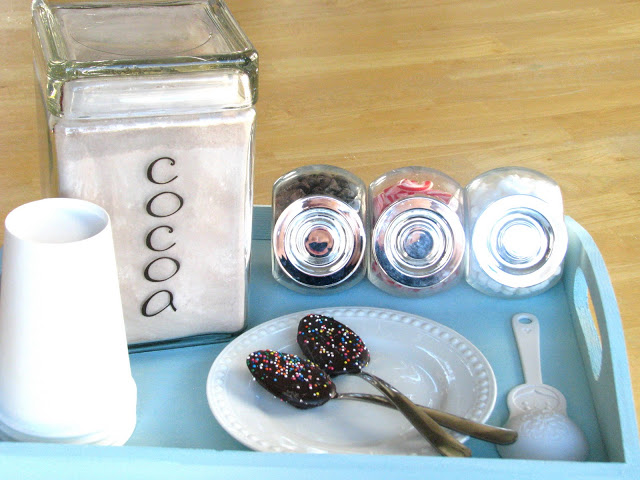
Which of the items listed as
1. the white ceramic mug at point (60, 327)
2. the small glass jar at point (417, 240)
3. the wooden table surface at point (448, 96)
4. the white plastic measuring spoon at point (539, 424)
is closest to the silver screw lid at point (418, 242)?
the small glass jar at point (417, 240)

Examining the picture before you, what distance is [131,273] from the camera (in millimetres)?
578

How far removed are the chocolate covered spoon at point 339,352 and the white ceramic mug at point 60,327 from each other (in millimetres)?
145

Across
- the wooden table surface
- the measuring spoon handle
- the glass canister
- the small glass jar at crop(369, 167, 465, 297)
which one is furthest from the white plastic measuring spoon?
the wooden table surface

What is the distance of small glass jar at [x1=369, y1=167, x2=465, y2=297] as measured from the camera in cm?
68

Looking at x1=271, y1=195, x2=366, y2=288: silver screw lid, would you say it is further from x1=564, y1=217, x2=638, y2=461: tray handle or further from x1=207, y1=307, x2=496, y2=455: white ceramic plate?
x1=564, y1=217, x2=638, y2=461: tray handle

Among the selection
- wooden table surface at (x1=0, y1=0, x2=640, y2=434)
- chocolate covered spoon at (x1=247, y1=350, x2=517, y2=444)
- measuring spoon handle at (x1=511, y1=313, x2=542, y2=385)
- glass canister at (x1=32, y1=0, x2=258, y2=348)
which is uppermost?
glass canister at (x1=32, y1=0, x2=258, y2=348)

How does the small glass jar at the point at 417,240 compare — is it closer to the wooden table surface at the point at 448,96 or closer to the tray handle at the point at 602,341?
the tray handle at the point at 602,341

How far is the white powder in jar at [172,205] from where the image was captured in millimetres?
515

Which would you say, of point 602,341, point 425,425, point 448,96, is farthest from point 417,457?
point 448,96

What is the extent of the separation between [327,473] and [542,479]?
12 centimetres

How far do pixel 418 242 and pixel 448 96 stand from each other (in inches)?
51.5

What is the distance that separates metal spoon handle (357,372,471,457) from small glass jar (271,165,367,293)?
0.43 ft

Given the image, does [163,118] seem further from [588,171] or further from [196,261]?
[588,171]

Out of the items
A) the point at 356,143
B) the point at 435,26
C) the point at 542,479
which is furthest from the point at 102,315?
the point at 435,26
